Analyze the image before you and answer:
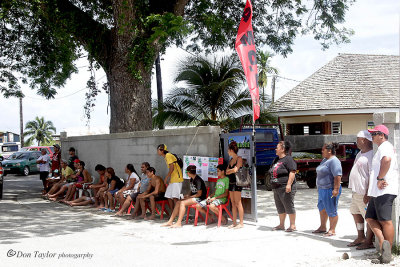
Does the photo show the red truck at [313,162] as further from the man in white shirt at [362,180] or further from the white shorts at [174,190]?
the man in white shirt at [362,180]

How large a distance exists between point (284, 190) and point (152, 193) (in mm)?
3380

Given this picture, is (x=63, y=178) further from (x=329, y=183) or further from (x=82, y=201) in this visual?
(x=329, y=183)

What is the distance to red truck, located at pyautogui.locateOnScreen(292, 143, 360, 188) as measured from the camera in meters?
16.5

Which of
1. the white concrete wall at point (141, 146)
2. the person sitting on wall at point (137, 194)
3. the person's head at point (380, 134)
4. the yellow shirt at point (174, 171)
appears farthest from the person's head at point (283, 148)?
the person sitting on wall at point (137, 194)

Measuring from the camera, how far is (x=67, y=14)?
14.5m

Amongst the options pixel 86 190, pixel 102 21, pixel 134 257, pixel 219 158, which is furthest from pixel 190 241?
pixel 102 21

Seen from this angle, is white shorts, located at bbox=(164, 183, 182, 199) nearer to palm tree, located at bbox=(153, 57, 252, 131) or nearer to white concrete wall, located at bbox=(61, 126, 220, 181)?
white concrete wall, located at bbox=(61, 126, 220, 181)

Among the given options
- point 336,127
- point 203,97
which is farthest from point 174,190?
point 336,127

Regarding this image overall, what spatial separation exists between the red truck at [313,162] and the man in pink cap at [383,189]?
9.89 m

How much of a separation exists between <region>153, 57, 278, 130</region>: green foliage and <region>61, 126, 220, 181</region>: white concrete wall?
3561 millimetres

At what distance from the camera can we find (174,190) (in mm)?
10195

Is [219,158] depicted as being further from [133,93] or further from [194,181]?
[133,93]

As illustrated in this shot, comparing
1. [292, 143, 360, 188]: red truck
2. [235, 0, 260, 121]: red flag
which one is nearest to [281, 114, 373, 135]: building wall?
[292, 143, 360, 188]: red truck

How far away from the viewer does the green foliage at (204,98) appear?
18.6m
